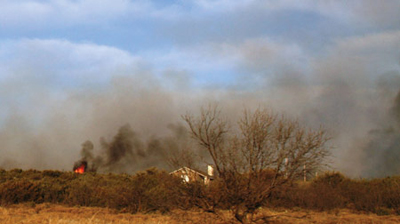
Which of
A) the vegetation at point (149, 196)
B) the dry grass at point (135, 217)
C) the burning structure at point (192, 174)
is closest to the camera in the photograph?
the dry grass at point (135, 217)

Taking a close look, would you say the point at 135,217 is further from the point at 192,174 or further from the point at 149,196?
the point at 192,174

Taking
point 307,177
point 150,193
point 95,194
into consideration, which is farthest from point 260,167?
point 95,194

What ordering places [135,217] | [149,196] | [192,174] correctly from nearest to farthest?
[192,174] → [135,217] → [149,196]

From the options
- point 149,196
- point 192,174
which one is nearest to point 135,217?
point 149,196

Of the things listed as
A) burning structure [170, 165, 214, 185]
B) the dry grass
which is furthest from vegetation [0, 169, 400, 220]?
burning structure [170, 165, 214, 185]

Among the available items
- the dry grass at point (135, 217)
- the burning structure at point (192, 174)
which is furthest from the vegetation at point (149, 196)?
the burning structure at point (192, 174)

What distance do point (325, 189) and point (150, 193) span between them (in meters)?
12.5

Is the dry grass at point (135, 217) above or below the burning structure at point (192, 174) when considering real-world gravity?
below

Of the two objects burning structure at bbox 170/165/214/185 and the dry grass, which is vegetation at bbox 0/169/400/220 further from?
burning structure at bbox 170/165/214/185

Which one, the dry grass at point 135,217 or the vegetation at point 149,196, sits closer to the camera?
the dry grass at point 135,217

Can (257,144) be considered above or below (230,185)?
above

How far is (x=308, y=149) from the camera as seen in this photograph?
13547mm

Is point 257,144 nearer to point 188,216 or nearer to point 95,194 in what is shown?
point 188,216

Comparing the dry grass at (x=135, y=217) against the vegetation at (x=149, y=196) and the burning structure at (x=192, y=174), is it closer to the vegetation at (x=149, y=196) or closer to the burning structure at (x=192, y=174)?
the vegetation at (x=149, y=196)
